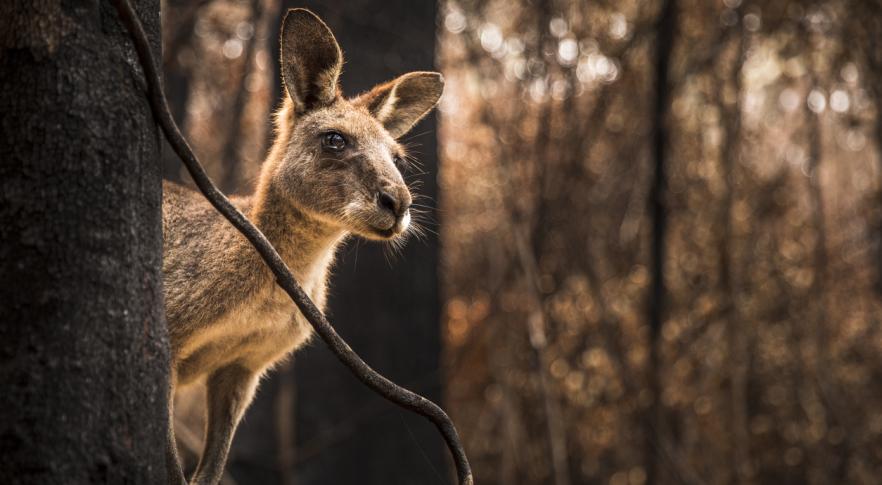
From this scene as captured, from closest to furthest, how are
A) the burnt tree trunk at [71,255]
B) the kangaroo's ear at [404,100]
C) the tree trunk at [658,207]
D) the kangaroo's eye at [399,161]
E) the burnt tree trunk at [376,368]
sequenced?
the burnt tree trunk at [71,255] → the kangaroo's ear at [404,100] → the kangaroo's eye at [399,161] → the burnt tree trunk at [376,368] → the tree trunk at [658,207]

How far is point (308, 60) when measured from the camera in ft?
10.6

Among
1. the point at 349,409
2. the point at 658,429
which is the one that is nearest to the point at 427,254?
the point at 349,409

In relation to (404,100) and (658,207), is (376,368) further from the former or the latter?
(404,100)

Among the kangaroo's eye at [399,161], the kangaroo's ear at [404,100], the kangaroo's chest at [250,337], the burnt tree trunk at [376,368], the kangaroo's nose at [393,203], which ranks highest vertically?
the kangaroo's ear at [404,100]

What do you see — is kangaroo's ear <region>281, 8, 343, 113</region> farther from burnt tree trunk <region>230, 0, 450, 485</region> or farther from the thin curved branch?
burnt tree trunk <region>230, 0, 450, 485</region>

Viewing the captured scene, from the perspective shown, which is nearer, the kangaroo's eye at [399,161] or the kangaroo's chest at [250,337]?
the kangaroo's chest at [250,337]

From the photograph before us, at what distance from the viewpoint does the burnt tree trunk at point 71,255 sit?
1.81m

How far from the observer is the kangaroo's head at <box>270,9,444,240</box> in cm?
304

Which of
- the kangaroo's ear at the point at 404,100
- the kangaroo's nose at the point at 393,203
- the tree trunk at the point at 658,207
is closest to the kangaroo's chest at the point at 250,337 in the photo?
the kangaroo's nose at the point at 393,203

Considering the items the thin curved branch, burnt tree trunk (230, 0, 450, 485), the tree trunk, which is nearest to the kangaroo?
the thin curved branch

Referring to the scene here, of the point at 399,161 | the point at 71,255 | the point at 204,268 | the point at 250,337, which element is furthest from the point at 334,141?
the point at 71,255

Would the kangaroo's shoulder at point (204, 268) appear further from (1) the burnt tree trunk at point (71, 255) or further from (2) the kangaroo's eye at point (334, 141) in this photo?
(1) the burnt tree trunk at point (71, 255)

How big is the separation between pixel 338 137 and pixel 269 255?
4.25ft

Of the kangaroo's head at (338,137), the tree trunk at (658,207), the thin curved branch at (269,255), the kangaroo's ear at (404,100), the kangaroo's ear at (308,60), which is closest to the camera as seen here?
the thin curved branch at (269,255)
